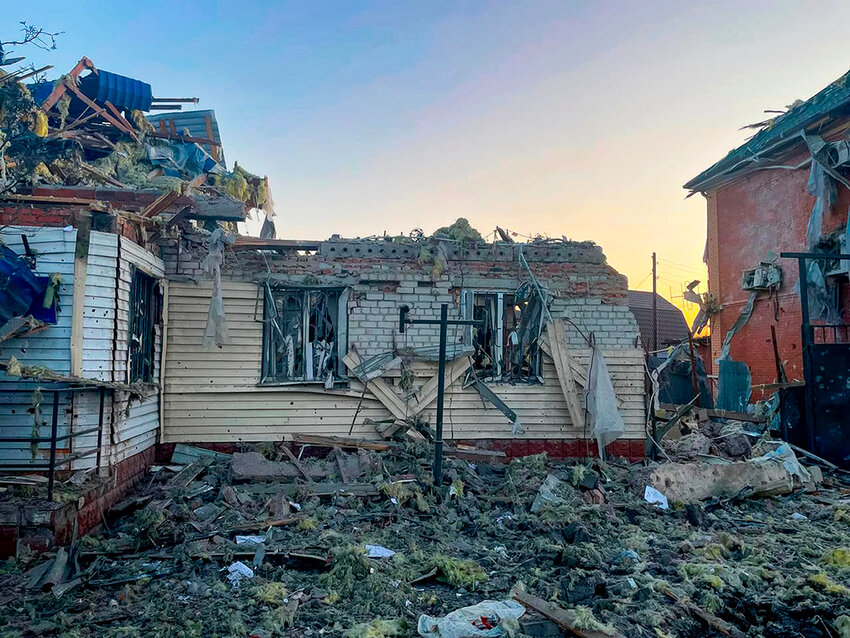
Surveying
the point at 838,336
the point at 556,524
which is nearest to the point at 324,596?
the point at 556,524

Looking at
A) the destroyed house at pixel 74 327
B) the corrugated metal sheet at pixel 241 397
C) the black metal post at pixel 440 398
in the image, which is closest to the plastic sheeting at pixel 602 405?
the corrugated metal sheet at pixel 241 397

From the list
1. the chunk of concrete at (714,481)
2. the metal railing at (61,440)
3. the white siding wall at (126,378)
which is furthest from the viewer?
the chunk of concrete at (714,481)

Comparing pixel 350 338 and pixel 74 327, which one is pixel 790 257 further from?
pixel 74 327

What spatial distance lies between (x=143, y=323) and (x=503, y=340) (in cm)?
547

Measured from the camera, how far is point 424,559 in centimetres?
550

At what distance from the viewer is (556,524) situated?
639cm

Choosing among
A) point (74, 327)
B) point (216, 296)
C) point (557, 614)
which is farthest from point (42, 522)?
point (557, 614)

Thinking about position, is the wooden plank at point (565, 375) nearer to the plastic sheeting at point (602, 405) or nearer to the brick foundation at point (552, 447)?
the plastic sheeting at point (602, 405)

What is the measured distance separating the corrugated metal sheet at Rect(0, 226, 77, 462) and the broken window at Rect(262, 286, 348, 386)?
297cm

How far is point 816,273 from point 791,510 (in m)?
7.39

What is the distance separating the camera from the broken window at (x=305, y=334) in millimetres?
8781

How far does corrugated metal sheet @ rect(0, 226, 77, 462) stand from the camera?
6027mm

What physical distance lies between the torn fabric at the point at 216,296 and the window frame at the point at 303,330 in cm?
63

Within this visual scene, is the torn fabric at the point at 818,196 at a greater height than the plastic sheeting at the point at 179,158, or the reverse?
the plastic sheeting at the point at 179,158
